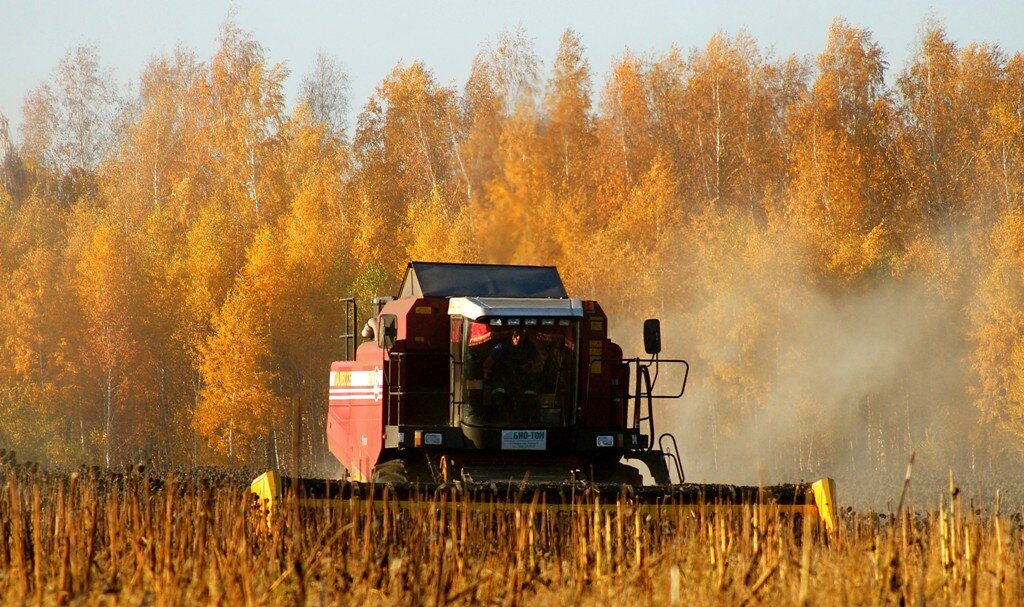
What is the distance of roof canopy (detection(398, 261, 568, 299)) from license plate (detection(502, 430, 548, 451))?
1.58 m

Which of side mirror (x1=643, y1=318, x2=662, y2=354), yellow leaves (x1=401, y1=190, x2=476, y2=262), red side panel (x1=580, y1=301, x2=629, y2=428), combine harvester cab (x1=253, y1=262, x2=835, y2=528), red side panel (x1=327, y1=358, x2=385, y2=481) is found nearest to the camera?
combine harvester cab (x1=253, y1=262, x2=835, y2=528)

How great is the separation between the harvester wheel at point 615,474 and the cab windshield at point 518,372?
2.31 ft

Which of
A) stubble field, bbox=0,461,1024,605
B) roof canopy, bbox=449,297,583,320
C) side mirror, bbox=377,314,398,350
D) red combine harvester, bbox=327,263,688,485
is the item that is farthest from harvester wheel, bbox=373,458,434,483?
stubble field, bbox=0,461,1024,605

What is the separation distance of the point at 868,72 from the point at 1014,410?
54.6 ft

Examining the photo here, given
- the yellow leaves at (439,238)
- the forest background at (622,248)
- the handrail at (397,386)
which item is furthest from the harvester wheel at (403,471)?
the yellow leaves at (439,238)

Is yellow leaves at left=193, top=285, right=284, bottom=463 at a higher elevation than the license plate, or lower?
higher

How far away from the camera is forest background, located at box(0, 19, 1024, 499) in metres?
36.0

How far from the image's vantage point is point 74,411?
137 feet

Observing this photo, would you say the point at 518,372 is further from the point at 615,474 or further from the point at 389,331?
the point at 615,474

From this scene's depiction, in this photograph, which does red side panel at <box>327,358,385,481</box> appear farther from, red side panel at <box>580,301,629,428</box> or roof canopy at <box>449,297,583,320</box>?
red side panel at <box>580,301,629,428</box>

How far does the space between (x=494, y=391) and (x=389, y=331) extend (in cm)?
120

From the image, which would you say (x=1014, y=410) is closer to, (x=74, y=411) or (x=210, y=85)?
(x=74, y=411)

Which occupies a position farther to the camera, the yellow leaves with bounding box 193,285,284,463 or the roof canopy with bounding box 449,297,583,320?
the yellow leaves with bounding box 193,285,284,463

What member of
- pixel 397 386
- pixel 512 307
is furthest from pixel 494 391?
pixel 397 386
